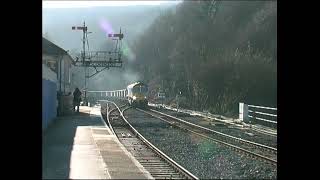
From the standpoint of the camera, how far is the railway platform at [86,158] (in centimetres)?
1128

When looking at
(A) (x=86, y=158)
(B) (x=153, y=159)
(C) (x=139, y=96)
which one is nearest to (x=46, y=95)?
(B) (x=153, y=159)

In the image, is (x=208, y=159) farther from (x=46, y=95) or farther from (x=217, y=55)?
(x=217, y=55)

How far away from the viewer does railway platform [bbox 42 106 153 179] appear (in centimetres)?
1128

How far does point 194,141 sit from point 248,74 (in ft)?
73.8

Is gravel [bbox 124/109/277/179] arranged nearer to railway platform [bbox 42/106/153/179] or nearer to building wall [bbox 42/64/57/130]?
railway platform [bbox 42/106/153/179]

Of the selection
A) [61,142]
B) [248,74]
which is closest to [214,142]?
[61,142]

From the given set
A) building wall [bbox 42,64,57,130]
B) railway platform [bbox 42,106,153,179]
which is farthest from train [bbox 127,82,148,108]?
railway platform [bbox 42,106,153,179]

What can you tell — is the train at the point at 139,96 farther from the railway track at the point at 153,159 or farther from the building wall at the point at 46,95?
the railway track at the point at 153,159

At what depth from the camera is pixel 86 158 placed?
13.8m
